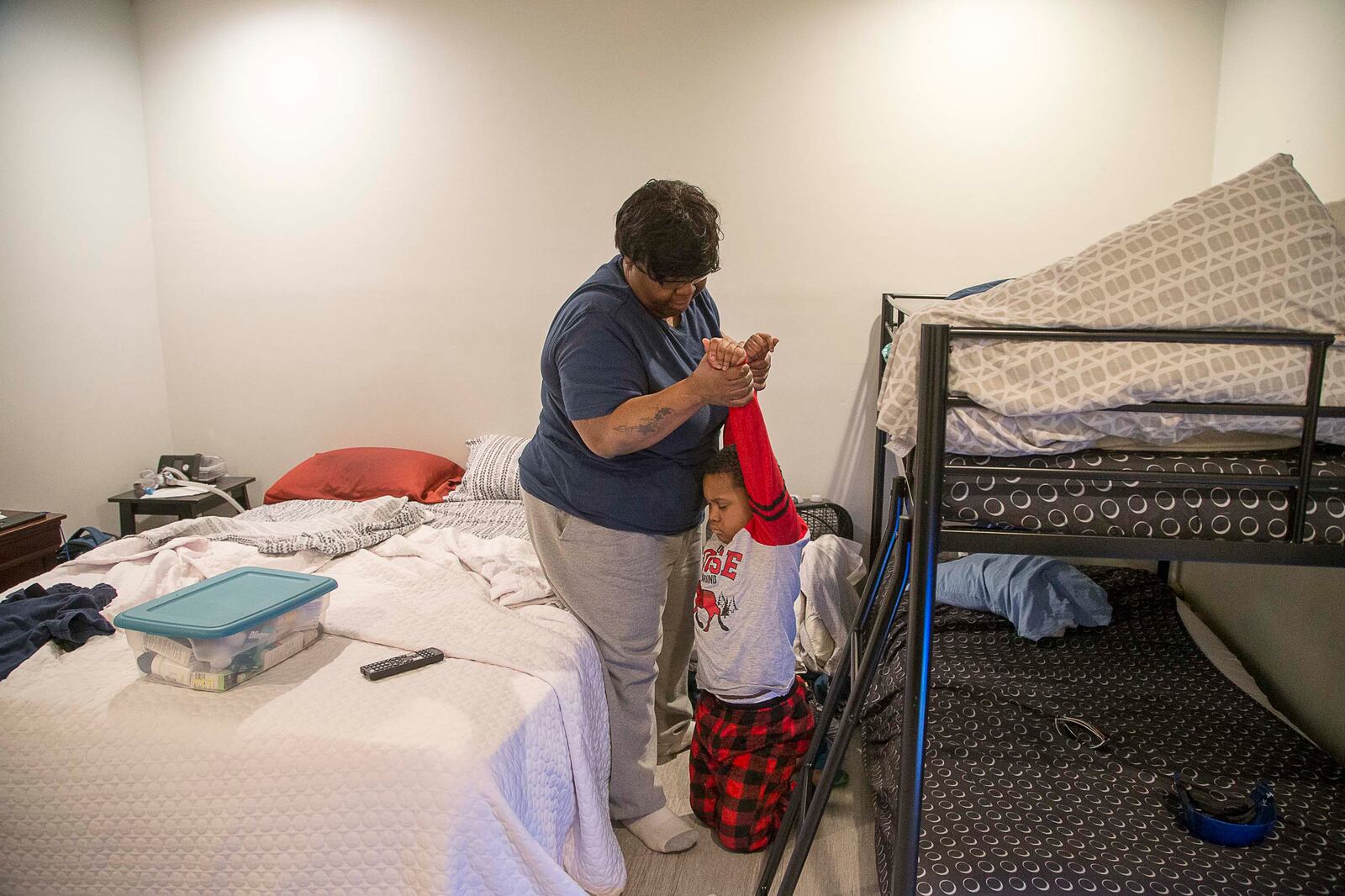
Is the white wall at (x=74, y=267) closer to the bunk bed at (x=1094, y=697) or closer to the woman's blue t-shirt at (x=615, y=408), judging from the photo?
the woman's blue t-shirt at (x=615, y=408)

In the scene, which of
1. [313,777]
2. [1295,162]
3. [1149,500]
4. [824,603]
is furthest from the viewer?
[824,603]

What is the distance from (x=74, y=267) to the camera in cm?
321

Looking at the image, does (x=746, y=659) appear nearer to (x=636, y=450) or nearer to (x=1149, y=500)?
(x=636, y=450)

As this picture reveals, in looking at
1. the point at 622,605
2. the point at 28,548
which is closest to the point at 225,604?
the point at 622,605

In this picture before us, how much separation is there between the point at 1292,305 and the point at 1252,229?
14 cm

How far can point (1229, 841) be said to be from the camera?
1.42 m

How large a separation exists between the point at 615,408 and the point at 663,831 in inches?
39.7

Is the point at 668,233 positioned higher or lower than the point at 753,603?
higher

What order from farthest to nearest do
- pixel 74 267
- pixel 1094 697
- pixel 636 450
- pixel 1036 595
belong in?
pixel 74 267 → pixel 1036 595 → pixel 1094 697 → pixel 636 450

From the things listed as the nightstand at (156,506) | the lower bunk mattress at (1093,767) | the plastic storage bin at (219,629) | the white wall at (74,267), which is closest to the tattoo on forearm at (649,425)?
the plastic storage bin at (219,629)

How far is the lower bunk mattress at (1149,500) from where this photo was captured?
115cm

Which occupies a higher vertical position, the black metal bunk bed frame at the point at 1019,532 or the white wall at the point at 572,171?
the white wall at the point at 572,171

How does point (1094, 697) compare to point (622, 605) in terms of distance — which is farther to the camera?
point (1094, 697)

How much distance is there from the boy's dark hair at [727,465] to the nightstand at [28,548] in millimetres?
2246
